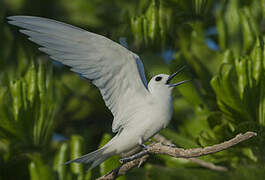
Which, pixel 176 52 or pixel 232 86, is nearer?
pixel 232 86

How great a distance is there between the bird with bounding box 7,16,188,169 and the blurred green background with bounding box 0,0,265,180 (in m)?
0.29

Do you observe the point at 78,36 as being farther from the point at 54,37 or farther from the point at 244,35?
the point at 244,35

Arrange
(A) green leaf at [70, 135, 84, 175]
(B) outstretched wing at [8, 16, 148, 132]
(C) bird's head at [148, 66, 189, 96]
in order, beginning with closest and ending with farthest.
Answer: (B) outstretched wing at [8, 16, 148, 132]
(C) bird's head at [148, 66, 189, 96]
(A) green leaf at [70, 135, 84, 175]

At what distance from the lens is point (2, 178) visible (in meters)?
2.47

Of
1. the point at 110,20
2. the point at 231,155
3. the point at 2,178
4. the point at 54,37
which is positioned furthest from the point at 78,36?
the point at 110,20

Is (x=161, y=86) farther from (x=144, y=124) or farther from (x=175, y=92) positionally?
(x=175, y=92)

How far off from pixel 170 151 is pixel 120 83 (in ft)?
0.91

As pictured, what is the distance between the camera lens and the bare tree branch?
1244mm

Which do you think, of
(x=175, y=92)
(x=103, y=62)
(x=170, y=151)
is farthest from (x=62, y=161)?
(x=170, y=151)

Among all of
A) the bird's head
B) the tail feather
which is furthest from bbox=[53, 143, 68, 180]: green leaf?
the bird's head

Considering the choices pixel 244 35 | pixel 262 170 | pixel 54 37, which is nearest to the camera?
pixel 262 170

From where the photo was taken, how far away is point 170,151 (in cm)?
133

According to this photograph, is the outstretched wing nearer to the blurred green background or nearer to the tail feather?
the tail feather

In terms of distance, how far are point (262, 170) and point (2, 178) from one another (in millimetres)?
1800
